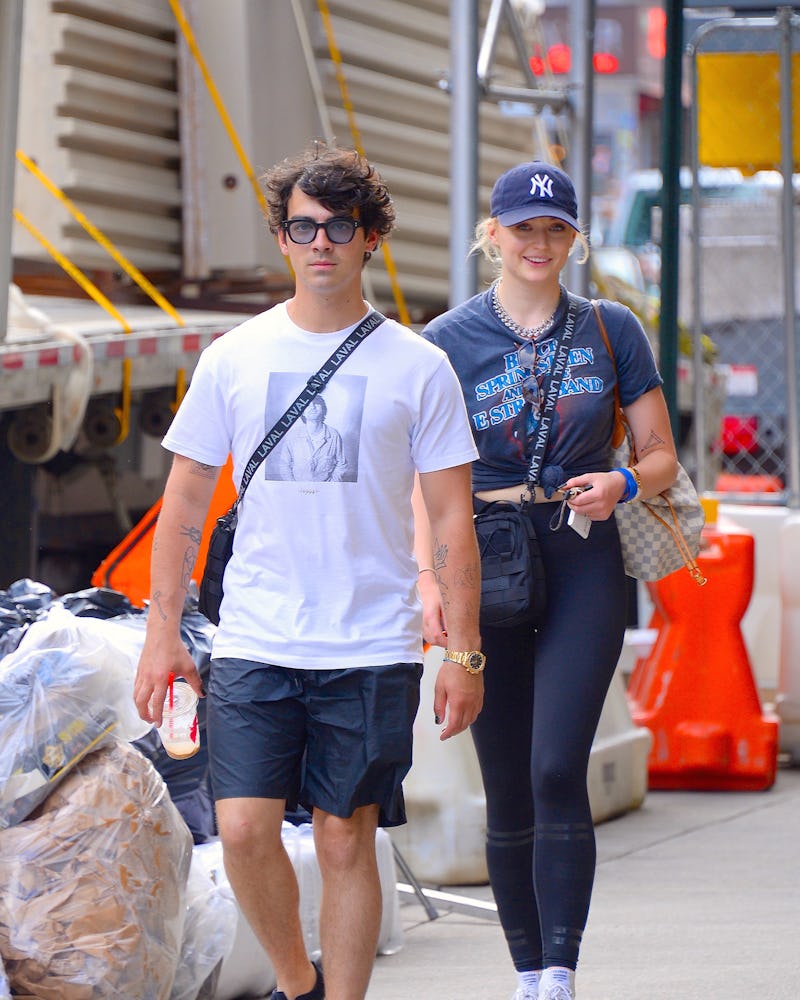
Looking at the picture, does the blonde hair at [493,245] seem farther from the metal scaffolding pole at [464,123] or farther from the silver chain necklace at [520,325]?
the metal scaffolding pole at [464,123]

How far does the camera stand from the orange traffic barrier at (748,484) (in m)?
16.2

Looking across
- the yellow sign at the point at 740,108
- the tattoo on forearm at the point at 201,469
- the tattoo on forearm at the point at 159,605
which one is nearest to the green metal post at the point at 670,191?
the yellow sign at the point at 740,108

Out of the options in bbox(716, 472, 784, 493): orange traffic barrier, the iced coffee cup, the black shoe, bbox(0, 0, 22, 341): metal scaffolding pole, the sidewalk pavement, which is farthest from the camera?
bbox(716, 472, 784, 493): orange traffic barrier

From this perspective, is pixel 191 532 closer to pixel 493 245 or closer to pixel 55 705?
pixel 55 705

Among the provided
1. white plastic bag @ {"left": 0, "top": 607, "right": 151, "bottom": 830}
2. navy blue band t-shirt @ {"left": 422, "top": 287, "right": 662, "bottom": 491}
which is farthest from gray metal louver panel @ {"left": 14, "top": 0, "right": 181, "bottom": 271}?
navy blue band t-shirt @ {"left": 422, "top": 287, "right": 662, "bottom": 491}

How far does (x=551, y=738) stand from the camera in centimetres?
409

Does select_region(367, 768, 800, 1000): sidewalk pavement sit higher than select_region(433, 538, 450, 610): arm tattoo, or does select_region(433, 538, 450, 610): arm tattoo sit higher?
select_region(433, 538, 450, 610): arm tattoo

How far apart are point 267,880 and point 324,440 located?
90 cm

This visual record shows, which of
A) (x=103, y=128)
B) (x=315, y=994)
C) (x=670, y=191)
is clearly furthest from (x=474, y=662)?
(x=103, y=128)

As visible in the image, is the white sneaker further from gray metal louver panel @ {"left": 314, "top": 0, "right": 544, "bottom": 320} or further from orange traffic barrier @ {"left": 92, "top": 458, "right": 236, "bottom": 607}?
gray metal louver panel @ {"left": 314, "top": 0, "right": 544, "bottom": 320}

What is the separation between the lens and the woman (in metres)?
4.09

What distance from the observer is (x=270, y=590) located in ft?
12.0

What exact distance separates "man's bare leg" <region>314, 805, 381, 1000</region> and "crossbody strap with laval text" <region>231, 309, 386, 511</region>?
72cm

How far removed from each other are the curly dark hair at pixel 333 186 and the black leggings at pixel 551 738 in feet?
2.74
